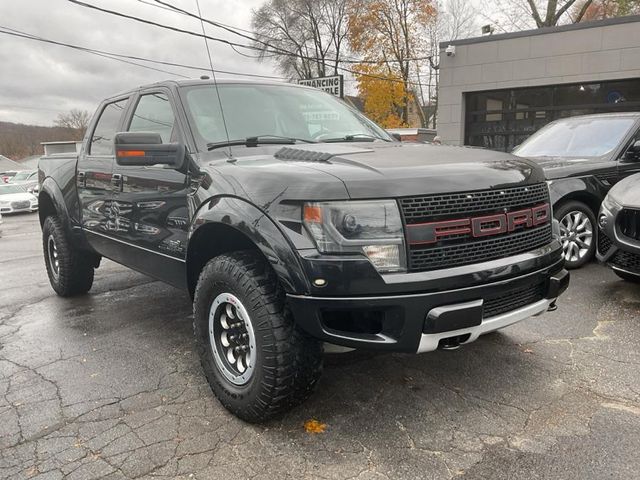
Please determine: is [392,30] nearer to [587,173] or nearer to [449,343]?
[587,173]

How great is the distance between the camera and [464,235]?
248cm

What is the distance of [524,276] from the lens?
8.77 ft

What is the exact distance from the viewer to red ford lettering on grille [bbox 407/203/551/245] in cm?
238

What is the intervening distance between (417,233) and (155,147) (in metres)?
1.71

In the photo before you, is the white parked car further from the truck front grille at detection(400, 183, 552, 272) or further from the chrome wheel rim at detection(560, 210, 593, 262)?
the truck front grille at detection(400, 183, 552, 272)

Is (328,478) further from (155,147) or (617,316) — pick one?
(617,316)

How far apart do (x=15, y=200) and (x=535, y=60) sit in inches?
785

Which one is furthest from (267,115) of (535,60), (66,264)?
(535,60)

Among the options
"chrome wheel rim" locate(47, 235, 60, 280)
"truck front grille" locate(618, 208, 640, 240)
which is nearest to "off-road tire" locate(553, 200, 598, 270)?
"truck front grille" locate(618, 208, 640, 240)

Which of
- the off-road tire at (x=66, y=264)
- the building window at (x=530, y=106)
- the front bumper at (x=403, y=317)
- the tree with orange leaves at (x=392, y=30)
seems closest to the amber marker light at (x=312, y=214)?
the front bumper at (x=403, y=317)

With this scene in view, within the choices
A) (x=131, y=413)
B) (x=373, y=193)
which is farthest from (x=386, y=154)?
(x=131, y=413)

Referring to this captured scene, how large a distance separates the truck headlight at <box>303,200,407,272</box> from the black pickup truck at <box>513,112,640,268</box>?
3.90 metres

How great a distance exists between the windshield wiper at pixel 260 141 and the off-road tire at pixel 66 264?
2650 mm

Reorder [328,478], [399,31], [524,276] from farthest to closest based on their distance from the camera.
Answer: [399,31] → [524,276] → [328,478]
